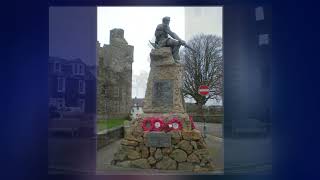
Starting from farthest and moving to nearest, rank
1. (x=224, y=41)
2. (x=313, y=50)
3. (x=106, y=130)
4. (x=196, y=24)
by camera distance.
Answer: (x=106, y=130) → (x=196, y=24) → (x=224, y=41) → (x=313, y=50)

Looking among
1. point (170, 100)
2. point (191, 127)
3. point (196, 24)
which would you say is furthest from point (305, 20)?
point (170, 100)

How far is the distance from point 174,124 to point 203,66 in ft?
3.42

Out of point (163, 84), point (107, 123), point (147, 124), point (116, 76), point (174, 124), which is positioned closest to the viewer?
point (107, 123)

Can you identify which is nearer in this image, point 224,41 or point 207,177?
point 207,177

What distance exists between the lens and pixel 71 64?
6.75 ft

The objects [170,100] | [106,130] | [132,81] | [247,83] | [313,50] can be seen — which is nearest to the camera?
[313,50]

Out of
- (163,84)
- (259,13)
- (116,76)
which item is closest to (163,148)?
(163,84)

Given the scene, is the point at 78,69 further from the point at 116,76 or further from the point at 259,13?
the point at 259,13

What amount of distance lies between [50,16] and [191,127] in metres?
1.75

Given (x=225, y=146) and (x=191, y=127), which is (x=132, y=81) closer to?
(x=191, y=127)

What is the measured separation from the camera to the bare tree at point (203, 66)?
7.97 ft

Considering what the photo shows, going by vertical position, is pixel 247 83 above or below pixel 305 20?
below

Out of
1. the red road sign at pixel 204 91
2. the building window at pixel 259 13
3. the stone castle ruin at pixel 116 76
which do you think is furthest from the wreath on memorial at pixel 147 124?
the building window at pixel 259 13

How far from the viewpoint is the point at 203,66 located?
10.2 feet
